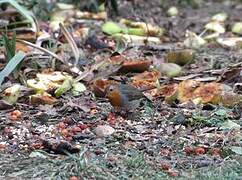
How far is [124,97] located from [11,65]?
0.50 metres

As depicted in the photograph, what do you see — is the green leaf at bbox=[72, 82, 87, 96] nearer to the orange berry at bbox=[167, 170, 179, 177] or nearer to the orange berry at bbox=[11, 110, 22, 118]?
the orange berry at bbox=[11, 110, 22, 118]

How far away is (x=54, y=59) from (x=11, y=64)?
0.47 m

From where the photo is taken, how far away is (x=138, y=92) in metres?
2.75

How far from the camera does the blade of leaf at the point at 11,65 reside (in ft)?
9.20

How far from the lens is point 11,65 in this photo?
2.84m

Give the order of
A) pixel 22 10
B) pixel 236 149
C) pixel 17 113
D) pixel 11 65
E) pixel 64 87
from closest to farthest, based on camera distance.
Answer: pixel 236 149, pixel 17 113, pixel 11 65, pixel 64 87, pixel 22 10

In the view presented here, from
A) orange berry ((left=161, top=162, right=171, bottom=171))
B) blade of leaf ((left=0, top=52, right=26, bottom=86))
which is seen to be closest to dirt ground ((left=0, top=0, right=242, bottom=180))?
orange berry ((left=161, top=162, right=171, bottom=171))

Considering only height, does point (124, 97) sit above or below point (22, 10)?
below

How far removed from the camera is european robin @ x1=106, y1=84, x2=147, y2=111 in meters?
2.70

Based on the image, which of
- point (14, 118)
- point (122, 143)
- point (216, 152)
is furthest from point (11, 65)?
point (216, 152)

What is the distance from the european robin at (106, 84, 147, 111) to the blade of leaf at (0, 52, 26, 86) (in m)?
0.41

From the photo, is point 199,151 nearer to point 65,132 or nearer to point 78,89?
point 65,132

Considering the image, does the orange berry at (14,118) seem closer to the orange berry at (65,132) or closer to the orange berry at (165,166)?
the orange berry at (65,132)

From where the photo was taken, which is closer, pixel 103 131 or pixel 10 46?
pixel 103 131
